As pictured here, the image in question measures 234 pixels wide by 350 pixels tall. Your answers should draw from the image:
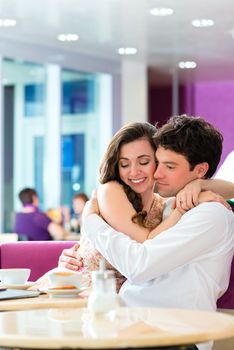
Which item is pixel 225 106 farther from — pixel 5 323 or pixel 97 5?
pixel 5 323

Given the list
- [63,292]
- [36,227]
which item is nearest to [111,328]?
[63,292]

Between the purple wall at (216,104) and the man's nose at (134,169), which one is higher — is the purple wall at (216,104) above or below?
above

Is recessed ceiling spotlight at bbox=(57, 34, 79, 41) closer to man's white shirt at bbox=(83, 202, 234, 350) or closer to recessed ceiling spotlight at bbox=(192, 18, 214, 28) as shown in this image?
recessed ceiling spotlight at bbox=(192, 18, 214, 28)

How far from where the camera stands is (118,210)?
130 inches

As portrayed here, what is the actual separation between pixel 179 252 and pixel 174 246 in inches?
1.0

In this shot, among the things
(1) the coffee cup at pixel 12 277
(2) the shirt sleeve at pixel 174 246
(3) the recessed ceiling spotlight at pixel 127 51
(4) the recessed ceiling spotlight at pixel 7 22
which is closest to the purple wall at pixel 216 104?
(3) the recessed ceiling spotlight at pixel 127 51

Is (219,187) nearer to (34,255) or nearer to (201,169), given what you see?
(201,169)

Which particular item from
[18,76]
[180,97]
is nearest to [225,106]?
[180,97]

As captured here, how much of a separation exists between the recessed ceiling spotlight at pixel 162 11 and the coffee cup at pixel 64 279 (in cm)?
614

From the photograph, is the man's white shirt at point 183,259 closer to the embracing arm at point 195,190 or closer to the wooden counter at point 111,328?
the embracing arm at point 195,190

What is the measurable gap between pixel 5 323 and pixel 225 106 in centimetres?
1138

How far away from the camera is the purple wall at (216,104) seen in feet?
44.1

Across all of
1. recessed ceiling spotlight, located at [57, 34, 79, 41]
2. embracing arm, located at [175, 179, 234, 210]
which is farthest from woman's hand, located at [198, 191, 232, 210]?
recessed ceiling spotlight, located at [57, 34, 79, 41]

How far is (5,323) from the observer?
2.31m
